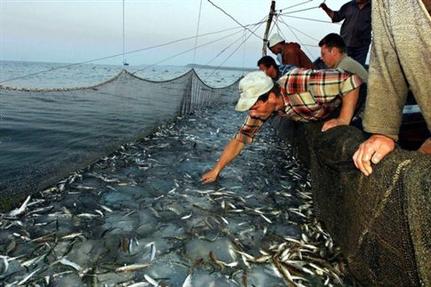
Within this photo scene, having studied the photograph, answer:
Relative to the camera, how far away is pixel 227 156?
6.14 meters

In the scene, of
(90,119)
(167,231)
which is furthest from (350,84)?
(90,119)

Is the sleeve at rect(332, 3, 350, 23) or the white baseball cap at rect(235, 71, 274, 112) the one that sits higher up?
the sleeve at rect(332, 3, 350, 23)

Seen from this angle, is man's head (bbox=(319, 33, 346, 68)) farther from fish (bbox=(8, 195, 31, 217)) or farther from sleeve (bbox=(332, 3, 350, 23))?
fish (bbox=(8, 195, 31, 217))

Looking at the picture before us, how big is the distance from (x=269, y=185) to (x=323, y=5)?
678 cm

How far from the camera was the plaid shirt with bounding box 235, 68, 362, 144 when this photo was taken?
5.23 m

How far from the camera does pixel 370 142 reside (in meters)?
2.98

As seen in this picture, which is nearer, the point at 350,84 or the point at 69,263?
the point at 69,263

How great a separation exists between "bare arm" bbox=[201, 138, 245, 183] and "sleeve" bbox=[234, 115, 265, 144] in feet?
0.38

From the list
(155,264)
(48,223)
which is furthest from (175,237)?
(48,223)

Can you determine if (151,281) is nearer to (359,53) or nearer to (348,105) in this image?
(348,105)

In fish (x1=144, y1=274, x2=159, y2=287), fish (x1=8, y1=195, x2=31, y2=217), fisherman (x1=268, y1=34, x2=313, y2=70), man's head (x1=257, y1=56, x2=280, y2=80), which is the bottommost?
fish (x1=8, y1=195, x2=31, y2=217)

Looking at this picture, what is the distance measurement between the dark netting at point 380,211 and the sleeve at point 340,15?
6.88 m

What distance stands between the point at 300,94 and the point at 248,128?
992 mm

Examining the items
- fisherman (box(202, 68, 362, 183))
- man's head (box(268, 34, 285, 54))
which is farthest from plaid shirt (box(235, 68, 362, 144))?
man's head (box(268, 34, 285, 54))
